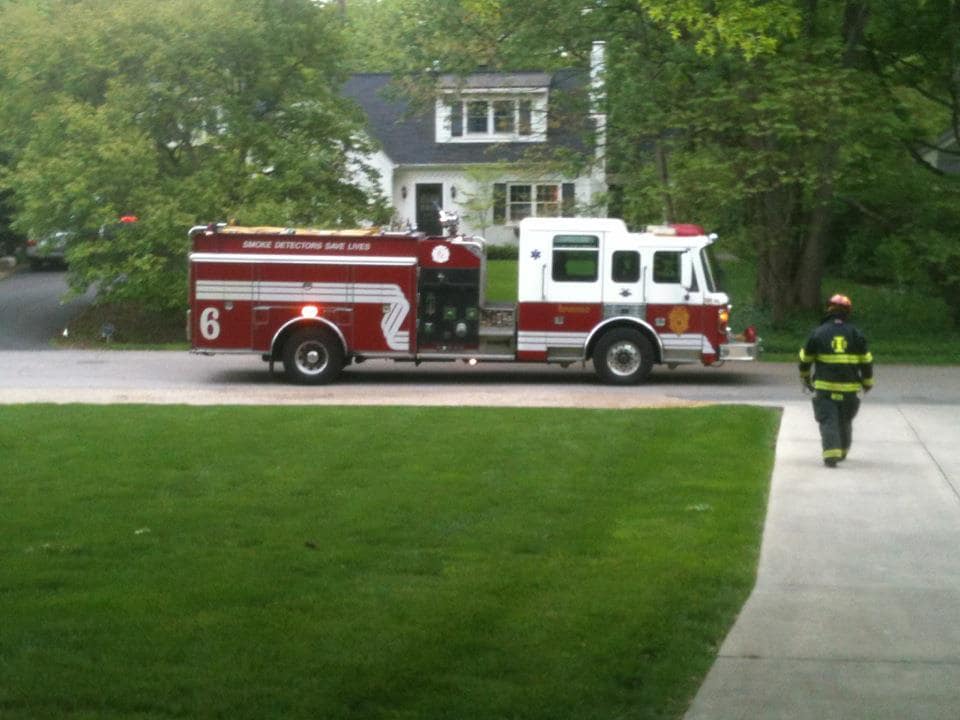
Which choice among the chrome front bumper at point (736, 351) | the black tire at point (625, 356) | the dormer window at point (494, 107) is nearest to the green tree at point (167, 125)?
the dormer window at point (494, 107)

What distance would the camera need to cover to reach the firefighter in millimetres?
13312

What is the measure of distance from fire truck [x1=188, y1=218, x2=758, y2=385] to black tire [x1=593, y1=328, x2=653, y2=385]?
0.02 metres

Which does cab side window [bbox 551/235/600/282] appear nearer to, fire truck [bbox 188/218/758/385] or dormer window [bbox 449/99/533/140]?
fire truck [bbox 188/218/758/385]

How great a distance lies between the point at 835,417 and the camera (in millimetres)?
13617

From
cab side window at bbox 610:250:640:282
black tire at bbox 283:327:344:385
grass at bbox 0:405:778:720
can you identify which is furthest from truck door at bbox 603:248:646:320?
grass at bbox 0:405:778:720

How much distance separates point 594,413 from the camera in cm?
1798

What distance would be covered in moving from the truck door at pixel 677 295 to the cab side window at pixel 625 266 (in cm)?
15

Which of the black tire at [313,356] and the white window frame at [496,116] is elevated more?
the white window frame at [496,116]

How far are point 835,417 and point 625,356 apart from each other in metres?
9.10

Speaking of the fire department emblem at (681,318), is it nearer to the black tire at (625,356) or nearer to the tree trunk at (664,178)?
the black tire at (625,356)

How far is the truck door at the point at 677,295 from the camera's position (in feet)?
73.5

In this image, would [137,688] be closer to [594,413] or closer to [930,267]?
[594,413]

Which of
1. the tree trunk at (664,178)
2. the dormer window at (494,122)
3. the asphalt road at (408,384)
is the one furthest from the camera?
the dormer window at (494,122)

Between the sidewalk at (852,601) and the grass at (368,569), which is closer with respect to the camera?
the grass at (368,569)
